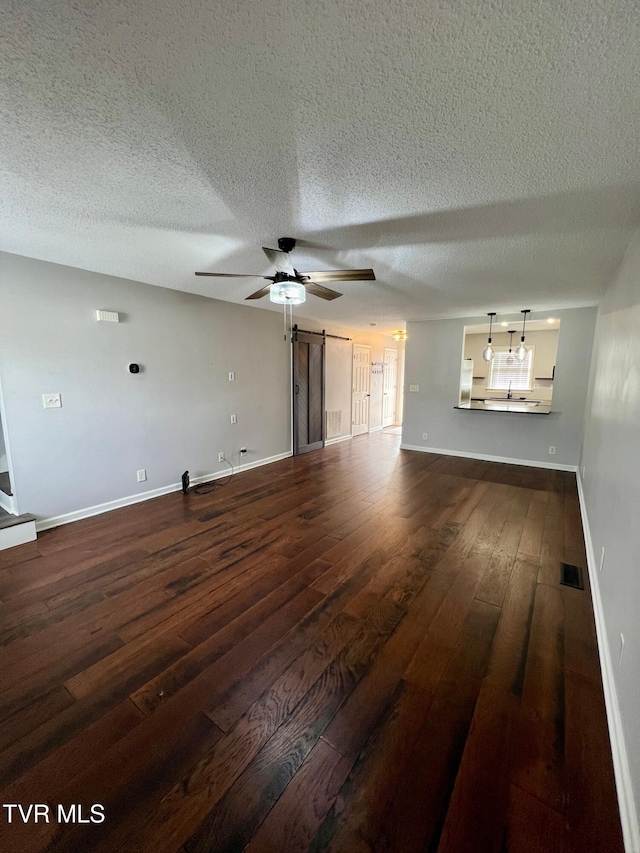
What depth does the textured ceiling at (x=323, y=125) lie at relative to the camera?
91 cm

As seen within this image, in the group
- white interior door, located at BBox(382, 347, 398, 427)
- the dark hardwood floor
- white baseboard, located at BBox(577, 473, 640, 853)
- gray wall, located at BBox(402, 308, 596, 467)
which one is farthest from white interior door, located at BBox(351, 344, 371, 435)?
white baseboard, located at BBox(577, 473, 640, 853)

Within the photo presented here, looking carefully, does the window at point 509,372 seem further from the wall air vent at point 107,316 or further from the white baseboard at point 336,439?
the wall air vent at point 107,316

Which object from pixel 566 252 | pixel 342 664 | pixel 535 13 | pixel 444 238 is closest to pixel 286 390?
pixel 444 238

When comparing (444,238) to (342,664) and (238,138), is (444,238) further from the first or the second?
(342,664)

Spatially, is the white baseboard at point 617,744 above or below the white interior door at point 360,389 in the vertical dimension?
below

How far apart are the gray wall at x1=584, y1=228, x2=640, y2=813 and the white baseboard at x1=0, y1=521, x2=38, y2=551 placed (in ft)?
12.9

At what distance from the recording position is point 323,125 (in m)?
1.27

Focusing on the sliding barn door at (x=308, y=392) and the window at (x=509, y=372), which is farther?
the window at (x=509, y=372)

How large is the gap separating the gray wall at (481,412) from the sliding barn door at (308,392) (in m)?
1.62

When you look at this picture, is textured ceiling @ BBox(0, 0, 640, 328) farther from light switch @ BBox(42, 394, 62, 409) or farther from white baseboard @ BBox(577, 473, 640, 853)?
white baseboard @ BBox(577, 473, 640, 853)

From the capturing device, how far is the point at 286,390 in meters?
5.58

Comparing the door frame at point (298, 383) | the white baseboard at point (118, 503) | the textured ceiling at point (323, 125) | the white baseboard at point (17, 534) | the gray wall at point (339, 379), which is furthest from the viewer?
the gray wall at point (339, 379)

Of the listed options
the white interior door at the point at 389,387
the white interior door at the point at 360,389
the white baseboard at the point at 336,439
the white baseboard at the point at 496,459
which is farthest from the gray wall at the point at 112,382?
the white interior door at the point at 389,387

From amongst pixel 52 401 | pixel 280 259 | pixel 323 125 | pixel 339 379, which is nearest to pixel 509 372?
pixel 339 379
